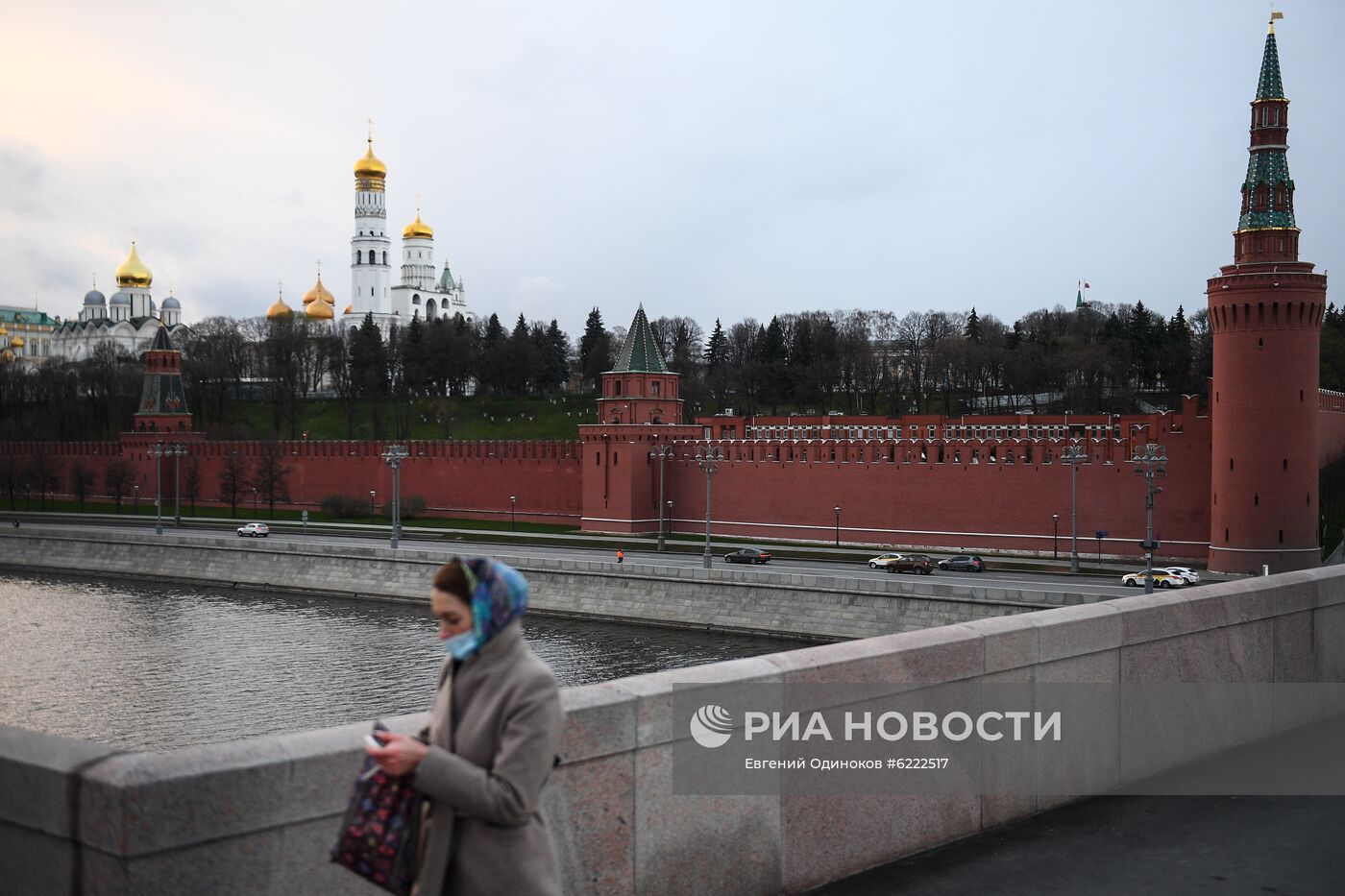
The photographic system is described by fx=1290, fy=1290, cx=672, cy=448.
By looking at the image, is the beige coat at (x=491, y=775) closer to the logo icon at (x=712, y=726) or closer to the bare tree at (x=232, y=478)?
the logo icon at (x=712, y=726)

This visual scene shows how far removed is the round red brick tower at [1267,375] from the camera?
28.4m

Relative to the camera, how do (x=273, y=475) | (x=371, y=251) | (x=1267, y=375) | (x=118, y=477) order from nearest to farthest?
(x=1267, y=375), (x=273, y=475), (x=118, y=477), (x=371, y=251)

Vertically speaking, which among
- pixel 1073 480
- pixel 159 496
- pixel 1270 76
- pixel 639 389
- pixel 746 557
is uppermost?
pixel 1270 76

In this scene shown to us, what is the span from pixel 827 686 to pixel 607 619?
24.4m

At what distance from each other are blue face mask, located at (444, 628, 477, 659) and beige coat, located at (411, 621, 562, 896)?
0.02 meters

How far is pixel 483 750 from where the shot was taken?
2650 millimetres

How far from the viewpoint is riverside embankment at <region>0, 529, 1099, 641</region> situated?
24.2m

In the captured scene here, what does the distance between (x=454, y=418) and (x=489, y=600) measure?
223 ft

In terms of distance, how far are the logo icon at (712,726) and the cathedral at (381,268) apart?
8507 cm

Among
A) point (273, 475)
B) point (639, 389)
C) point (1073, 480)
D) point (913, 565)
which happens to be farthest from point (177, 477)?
point (1073, 480)

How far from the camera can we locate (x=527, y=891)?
8.81 feet

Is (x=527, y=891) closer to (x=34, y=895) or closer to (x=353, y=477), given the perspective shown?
(x=34, y=895)

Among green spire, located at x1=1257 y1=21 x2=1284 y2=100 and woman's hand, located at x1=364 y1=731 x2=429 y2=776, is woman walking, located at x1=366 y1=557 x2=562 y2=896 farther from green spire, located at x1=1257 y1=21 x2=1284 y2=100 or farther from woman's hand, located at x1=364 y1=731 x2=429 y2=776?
green spire, located at x1=1257 y1=21 x2=1284 y2=100

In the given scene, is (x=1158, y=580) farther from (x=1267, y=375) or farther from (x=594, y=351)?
(x=594, y=351)
